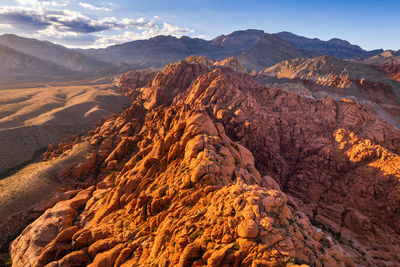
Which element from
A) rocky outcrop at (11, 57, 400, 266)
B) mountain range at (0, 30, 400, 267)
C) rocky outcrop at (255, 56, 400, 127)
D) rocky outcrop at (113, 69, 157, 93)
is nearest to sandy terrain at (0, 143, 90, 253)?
mountain range at (0, 30, 400, 267)

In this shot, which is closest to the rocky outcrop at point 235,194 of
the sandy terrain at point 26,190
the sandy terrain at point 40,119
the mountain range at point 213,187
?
the mountain range at point 213,187

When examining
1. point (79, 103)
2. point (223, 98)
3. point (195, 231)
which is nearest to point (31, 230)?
point (195, 231)

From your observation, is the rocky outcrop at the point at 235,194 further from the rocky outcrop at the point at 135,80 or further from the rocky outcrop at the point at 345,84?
the rocky outcrop at the point at 135,80

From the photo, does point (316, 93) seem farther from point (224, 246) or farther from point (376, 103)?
point (224, 246)

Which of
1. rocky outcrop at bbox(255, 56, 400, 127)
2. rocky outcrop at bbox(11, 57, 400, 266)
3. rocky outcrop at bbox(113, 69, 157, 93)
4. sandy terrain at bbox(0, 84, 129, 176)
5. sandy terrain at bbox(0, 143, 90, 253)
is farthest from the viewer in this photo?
rocky outcrop at bbox(113, 69, 157, 93)

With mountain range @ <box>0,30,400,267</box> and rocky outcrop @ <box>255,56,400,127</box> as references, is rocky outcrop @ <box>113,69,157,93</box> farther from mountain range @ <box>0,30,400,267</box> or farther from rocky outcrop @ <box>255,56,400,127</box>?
rocky outcrop @ <box>255,56,400,127</box>

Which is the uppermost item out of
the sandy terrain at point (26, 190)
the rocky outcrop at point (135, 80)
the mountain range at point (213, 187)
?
the rocky outcrop at point (135, 80)

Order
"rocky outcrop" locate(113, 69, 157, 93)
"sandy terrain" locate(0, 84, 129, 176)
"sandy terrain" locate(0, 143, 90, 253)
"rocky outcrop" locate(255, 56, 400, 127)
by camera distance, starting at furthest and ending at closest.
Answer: "rocky outcrop" locate(113, 69, 157, 93), "rocky outcrop" locate(255, 56, 400, 127), "sandy terrain" locate(0, 84, 129, 176), "sandy terrain" locate(0, 143, 90, 253)
